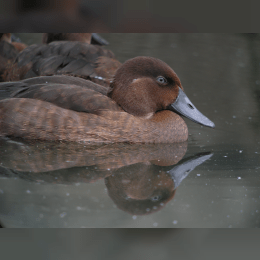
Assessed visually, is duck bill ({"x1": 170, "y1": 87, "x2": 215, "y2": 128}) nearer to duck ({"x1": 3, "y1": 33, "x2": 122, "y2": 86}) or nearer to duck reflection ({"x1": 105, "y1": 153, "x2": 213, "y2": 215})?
duck reflection ({"x1": 105, "y1": 153, "x2": 213, "y2": 215})

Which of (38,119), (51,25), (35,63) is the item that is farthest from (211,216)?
(35,63)

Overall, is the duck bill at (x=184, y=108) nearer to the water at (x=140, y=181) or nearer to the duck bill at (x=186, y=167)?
the water at (x=140, y=181)

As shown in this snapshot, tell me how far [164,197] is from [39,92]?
2.06m

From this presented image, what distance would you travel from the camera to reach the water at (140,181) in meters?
3.31

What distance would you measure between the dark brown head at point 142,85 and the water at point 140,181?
499 millimetres

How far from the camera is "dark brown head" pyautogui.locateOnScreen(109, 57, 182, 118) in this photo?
500 cm

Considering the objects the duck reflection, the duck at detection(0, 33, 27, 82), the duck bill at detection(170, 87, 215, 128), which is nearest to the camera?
the duck reflection

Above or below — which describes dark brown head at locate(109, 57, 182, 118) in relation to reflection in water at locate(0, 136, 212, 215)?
above

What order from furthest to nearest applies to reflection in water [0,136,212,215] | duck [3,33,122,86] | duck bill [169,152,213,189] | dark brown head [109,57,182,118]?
duck [3,33,122,86] → dark brown head [109,57,182,118] → duck bill [169,152,213,189] → reflection in water [0,136,212,215]

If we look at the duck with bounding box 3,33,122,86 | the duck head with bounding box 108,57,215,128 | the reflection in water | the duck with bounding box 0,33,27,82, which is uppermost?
the duck head with bounding box 108,57,215,128

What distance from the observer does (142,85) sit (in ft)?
16.6

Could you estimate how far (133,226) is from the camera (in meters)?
3.11

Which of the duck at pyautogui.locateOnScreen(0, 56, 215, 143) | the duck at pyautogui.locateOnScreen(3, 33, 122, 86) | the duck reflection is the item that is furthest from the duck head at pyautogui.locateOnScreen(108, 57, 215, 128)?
the duck at pyautogui.locateOnScreen(3, 33, 122, 86)

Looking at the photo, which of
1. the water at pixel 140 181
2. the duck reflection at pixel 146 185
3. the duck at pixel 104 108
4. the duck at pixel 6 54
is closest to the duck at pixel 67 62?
the duck at pixel 6 54
